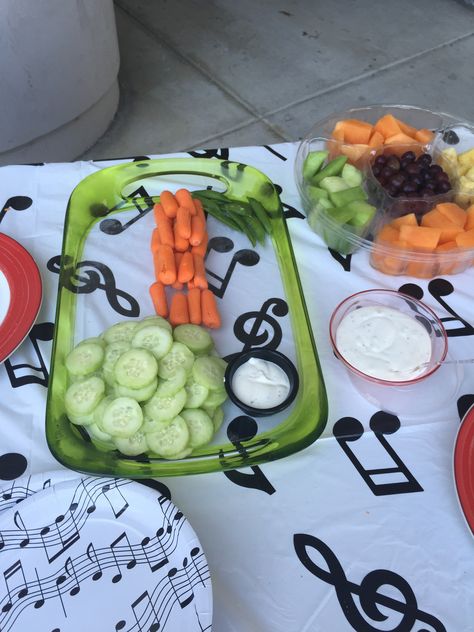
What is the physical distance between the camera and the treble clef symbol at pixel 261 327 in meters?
1.19

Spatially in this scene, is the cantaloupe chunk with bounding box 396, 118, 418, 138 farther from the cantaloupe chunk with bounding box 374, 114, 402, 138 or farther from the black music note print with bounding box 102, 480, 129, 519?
the black music note print with bounding box 102, 480, 129, 519

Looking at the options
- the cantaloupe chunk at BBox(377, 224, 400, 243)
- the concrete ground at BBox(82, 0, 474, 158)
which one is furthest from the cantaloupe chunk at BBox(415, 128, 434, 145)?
the concrete ground at BBox(82, 0, 474, 158)

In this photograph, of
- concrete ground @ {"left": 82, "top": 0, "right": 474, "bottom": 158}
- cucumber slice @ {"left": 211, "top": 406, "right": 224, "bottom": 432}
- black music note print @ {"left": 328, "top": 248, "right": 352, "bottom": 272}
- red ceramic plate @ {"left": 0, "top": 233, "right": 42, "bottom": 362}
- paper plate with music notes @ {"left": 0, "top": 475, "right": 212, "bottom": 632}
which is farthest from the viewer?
concrete ground @ {"left": 82, "top": 0, "right": 474, "bottom": 158}

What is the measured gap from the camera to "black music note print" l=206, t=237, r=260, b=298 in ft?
4.28

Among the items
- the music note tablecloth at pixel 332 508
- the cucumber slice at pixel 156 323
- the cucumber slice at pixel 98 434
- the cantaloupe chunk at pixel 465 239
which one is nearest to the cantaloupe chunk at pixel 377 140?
the cantaloupe chunk at pixel 465 239

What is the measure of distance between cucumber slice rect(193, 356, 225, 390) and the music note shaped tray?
7 centimetres

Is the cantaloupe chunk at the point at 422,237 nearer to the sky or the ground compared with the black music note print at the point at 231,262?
nearer to the sky

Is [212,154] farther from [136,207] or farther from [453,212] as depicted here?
[453,212]

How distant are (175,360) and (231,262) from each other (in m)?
0.43

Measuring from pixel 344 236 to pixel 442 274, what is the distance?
25cm

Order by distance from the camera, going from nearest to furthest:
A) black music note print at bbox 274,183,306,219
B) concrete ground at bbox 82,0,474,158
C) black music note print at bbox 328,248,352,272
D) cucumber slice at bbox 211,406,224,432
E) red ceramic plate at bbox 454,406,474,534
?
red ceramic plate at bbox 454,406,474,534 → cucumber slice at bbox 211,406,224,432 → black music note print at bbox 328,248,352,272 → black music note print at bbox 274,183,306,219 → concrete ground at bbox 82,0,474,158

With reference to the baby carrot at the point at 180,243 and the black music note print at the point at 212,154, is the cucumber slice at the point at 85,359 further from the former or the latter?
the black music note print at the point at 212,154

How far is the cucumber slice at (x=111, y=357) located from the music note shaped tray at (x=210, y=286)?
10 centimetres

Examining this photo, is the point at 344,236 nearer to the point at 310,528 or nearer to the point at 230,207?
the point at 230,207
